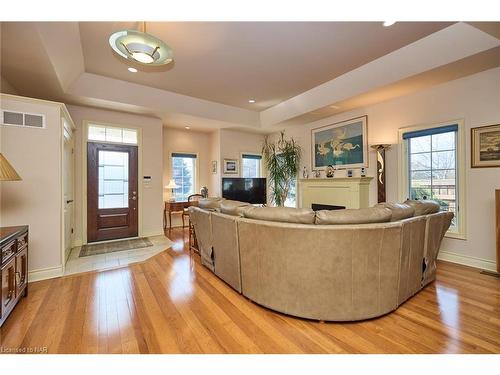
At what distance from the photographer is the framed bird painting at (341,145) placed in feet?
14.8

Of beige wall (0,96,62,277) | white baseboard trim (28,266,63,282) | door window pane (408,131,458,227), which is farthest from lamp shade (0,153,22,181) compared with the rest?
door window pane (408,131,458,227)

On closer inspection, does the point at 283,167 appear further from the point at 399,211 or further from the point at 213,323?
the point at 213,323

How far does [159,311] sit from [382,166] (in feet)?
13.4

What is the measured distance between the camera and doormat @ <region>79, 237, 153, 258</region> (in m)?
3.85

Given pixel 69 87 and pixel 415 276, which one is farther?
pixel 69 87

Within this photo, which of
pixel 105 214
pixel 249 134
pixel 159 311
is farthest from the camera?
pixel 249 134

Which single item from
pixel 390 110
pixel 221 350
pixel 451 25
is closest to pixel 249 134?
pixel 390 110

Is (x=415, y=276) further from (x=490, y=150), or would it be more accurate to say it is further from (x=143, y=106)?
(x=143, y=106)

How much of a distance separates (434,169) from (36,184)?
18.4ft

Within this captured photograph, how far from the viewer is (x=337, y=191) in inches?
184

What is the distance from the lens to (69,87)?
3641mm

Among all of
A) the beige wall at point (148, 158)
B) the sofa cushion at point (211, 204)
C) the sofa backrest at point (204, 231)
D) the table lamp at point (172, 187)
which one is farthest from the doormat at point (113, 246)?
the sofa cushion at point (211, 204)

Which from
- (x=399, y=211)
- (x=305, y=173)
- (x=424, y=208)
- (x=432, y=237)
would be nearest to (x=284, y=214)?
(x=399, y=211)

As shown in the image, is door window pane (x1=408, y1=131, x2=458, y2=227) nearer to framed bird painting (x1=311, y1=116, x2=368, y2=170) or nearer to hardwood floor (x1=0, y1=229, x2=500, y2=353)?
framed bird painting (x1=311, y1=116, x2=368, y2=170)
